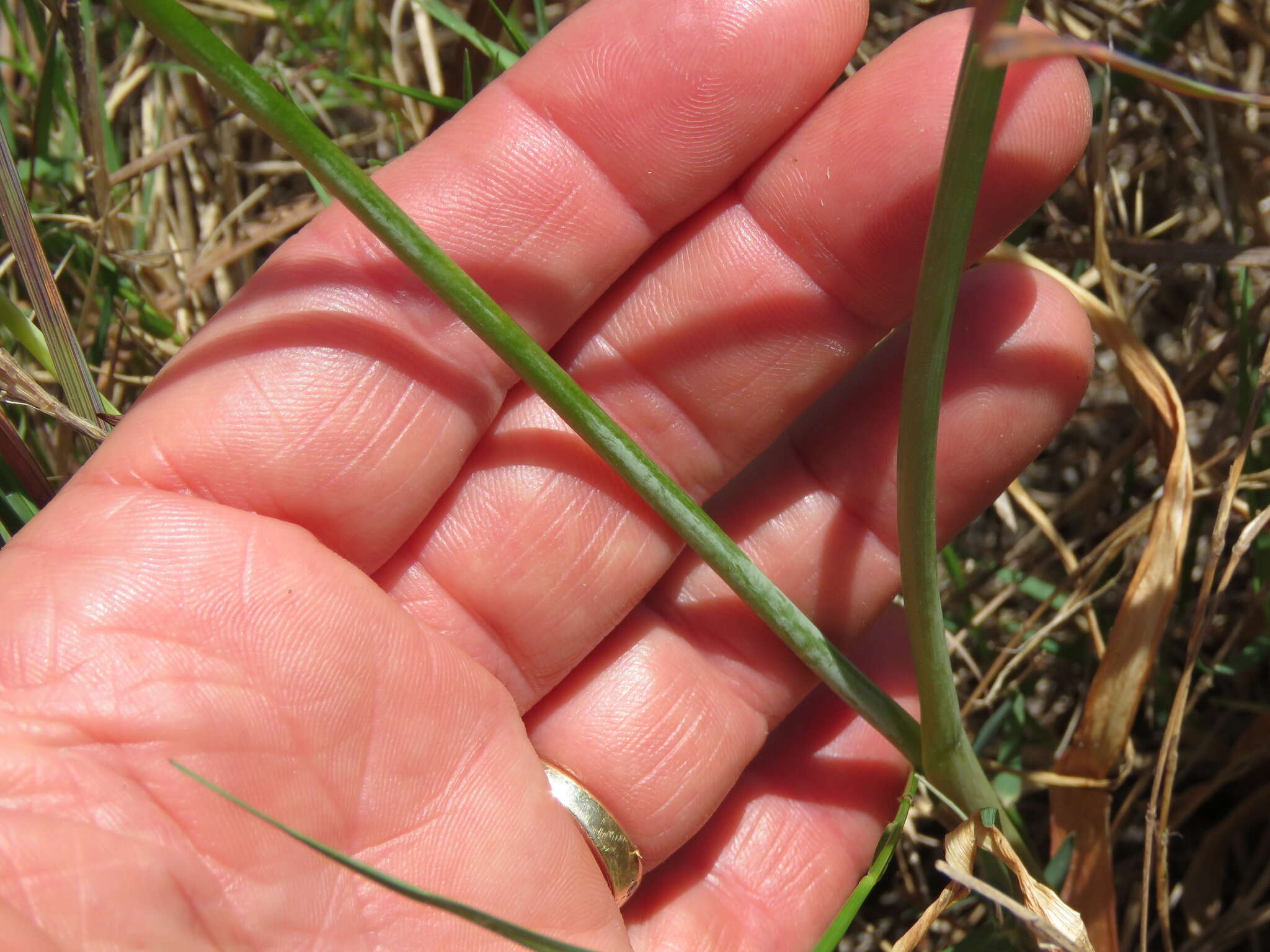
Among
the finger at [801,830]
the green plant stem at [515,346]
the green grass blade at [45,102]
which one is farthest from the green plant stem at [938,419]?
the green grass blade at [45,102]

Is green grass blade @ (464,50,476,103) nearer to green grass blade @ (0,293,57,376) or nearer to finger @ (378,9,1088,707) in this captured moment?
finger @ (378,9,1088,707)

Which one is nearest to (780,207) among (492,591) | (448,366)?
(448,366)

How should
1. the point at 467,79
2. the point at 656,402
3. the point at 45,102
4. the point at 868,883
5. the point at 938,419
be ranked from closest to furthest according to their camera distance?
the point at 938,419, the point at 868,883, the point at 656,402, the point at 467,79, the point at 45,102

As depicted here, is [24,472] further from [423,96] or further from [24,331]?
[423,96]

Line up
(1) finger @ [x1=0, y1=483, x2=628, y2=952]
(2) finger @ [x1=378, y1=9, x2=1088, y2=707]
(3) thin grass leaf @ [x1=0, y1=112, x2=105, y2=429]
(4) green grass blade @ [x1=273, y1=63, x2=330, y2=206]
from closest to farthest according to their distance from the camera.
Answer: (1) finger @ [x1=0, y1=483, x2=628, y2=952], (3) thin grass leaf @ [x1=0, y1=112, x2=105, y2=429], (2) finger @ [x1=378, y1=9, x2=1088, y2=707], (4) green grass blade @ [x1=273, y1=63, x2=330, y2=206]

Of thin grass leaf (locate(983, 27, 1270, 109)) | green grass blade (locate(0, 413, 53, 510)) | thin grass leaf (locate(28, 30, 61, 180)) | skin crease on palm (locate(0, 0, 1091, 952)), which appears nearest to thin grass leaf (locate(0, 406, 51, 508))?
green grass blade (locate(0, 413, 53, 510))

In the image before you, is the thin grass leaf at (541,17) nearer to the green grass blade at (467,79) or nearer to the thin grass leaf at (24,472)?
the green grass blade at (467,79)

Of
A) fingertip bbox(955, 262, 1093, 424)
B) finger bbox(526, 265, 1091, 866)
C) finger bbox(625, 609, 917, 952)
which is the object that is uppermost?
fingertip bbox(955, 262, 1093, 424)

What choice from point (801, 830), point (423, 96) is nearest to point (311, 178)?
point (423, 96)
